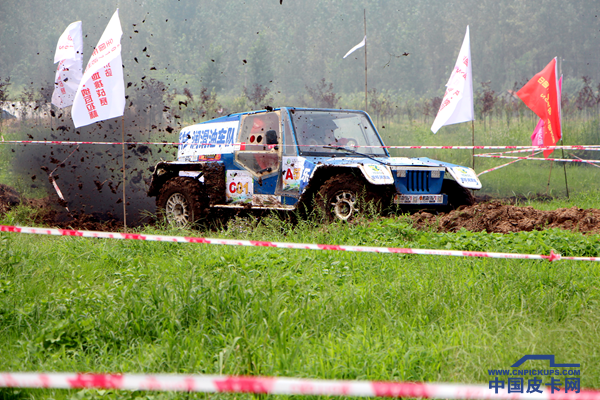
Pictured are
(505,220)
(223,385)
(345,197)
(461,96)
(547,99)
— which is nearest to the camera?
(223,385)

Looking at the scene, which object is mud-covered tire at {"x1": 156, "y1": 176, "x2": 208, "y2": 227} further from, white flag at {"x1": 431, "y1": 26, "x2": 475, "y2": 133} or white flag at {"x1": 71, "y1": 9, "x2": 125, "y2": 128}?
white flag at {"x1": 431, "y1": 26, "x2": 475, "y2": 133}

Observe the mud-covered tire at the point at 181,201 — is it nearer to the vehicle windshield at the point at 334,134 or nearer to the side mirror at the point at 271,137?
the side mirror at the point at 271,137

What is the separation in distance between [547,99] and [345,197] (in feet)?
22.2

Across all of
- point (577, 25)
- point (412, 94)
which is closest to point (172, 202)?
point (412, 94)

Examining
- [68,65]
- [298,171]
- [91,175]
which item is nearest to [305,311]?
[298,171]

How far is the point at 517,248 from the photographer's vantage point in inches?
203

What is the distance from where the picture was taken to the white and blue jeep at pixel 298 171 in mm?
6883

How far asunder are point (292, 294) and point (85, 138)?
17.2m

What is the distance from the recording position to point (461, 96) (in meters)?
10.8

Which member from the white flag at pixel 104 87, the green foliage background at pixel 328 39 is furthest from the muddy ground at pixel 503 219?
the green foliage background at pixel 328 39

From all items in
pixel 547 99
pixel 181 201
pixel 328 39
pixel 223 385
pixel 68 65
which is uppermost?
pixel 328 39

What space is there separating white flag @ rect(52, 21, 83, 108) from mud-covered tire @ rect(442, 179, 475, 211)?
408 inches

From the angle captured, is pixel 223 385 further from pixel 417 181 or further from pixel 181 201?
pixel 181 201

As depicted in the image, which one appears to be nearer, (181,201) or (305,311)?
(305,311)
